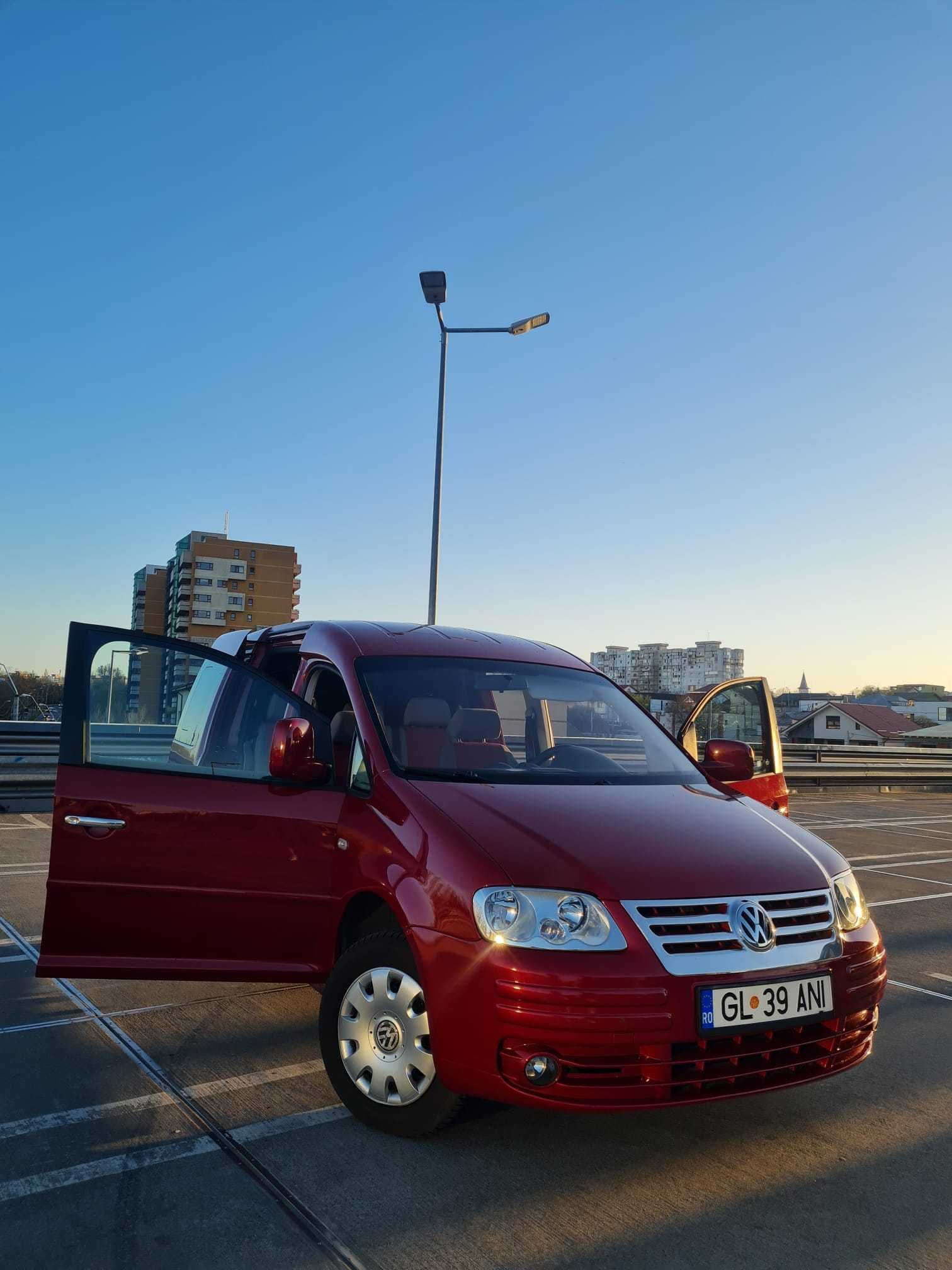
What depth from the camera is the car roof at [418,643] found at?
4496mm

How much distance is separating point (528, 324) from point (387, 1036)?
536 inches

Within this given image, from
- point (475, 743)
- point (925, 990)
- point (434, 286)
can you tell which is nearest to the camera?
point (475, 743)

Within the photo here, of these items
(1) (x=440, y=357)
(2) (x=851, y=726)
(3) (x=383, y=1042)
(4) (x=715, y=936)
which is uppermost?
(1) (x=440, y=357)

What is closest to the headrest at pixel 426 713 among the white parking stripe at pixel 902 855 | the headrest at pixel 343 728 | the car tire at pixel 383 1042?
the headrest at pixel 343 728

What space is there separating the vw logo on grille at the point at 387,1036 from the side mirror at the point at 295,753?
94 centimetres

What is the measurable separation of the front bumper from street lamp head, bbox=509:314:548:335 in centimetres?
1358

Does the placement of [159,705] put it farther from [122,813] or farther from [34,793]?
[34,793]

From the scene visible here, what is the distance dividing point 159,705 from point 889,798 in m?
20.9

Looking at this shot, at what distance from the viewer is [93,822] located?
149 inches

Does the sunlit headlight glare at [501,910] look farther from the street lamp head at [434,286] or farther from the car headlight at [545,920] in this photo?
the street lamp head at [434,286]

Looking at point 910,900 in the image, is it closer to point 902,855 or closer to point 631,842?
point 902,855

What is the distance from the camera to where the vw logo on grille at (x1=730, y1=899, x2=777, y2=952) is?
3070mm

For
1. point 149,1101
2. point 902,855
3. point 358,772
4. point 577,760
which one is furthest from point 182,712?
point 902,855

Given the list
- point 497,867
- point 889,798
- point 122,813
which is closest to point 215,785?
point 122,813
